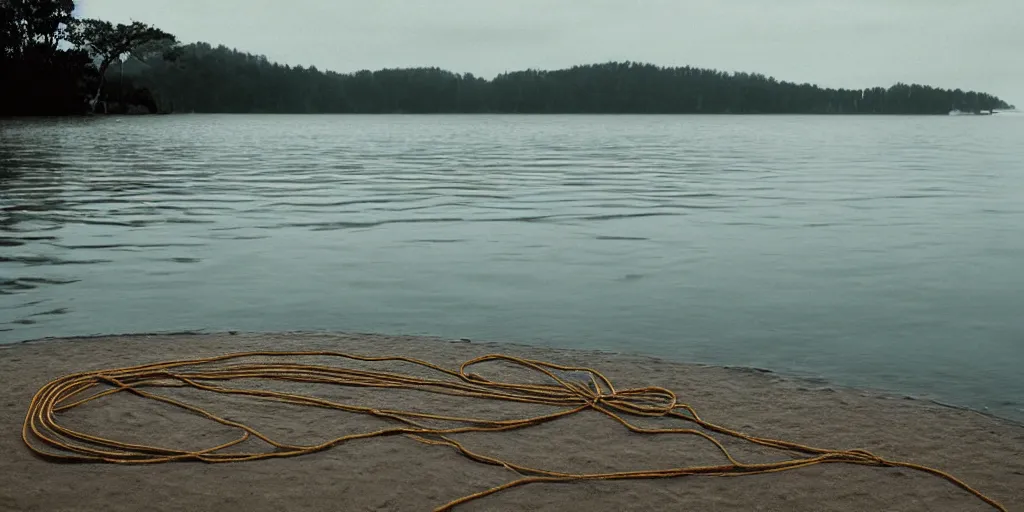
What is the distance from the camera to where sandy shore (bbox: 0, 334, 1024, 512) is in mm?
4027

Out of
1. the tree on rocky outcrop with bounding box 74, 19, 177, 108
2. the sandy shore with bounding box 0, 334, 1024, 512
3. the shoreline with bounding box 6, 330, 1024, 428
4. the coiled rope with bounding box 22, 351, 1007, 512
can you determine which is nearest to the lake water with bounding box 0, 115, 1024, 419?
the shoreline with bounding box 6, 330, 1024, 428

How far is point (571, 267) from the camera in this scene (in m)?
10.4

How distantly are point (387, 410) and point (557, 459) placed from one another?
1.13 meters

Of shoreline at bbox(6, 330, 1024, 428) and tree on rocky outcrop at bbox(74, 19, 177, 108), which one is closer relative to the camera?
shoreline at bbox(6, 330, 1024, 428)

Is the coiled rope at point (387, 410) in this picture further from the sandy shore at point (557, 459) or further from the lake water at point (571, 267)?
the lake water at point (571, 267)

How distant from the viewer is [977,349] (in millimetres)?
7055

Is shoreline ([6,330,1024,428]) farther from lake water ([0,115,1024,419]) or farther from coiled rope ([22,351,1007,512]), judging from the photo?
coiled rope ([22,351,1007,512])

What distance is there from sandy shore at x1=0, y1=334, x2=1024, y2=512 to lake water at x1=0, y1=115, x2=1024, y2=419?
86 cm

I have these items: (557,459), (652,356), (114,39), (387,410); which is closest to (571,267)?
(652,356)

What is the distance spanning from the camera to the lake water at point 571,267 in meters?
7.32

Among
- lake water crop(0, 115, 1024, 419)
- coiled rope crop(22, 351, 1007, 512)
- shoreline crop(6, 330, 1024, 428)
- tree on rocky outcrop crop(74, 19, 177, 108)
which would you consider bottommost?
lake water crop(0, 115, 1024, 419)

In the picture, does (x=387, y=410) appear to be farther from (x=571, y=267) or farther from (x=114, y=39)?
(x=114, y=39)

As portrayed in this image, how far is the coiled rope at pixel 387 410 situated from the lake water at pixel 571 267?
138 cm

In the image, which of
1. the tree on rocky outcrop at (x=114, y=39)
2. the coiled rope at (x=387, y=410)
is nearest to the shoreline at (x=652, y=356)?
the coiled rope at (x=387, y=410)
